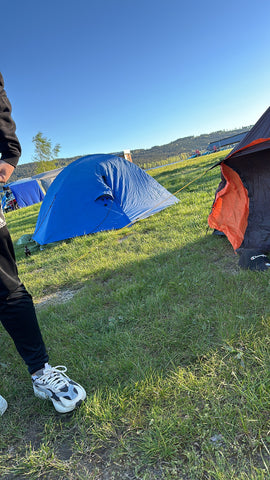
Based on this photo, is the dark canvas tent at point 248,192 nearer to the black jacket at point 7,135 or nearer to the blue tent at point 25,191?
the black jacket at point 7,135

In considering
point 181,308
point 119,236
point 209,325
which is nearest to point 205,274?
point 181,308

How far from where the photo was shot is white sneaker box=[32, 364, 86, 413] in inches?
62.6

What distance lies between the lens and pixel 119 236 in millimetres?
5332

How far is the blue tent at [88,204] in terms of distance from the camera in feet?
19.3

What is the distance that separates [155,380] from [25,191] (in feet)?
86.0

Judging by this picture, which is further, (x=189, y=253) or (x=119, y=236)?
(x=119, y=236)

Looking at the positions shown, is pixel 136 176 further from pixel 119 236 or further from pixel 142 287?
pixel 142 287

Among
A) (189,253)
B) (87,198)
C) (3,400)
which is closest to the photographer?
(3,400)

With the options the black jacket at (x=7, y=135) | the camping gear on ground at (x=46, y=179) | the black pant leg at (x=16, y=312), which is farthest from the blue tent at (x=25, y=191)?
the black pant leg at (x=16, y=312)

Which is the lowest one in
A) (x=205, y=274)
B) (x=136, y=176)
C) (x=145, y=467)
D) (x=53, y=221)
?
(x=145, y=467)

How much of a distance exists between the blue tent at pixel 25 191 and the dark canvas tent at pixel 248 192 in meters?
24.5

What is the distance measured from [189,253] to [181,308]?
1.30 meters

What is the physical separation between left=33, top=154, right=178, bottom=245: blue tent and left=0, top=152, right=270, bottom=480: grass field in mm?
2768

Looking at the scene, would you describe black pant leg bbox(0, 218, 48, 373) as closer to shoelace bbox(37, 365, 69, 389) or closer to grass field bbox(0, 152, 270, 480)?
shoelace bbox(37, 365, 69, 389)
